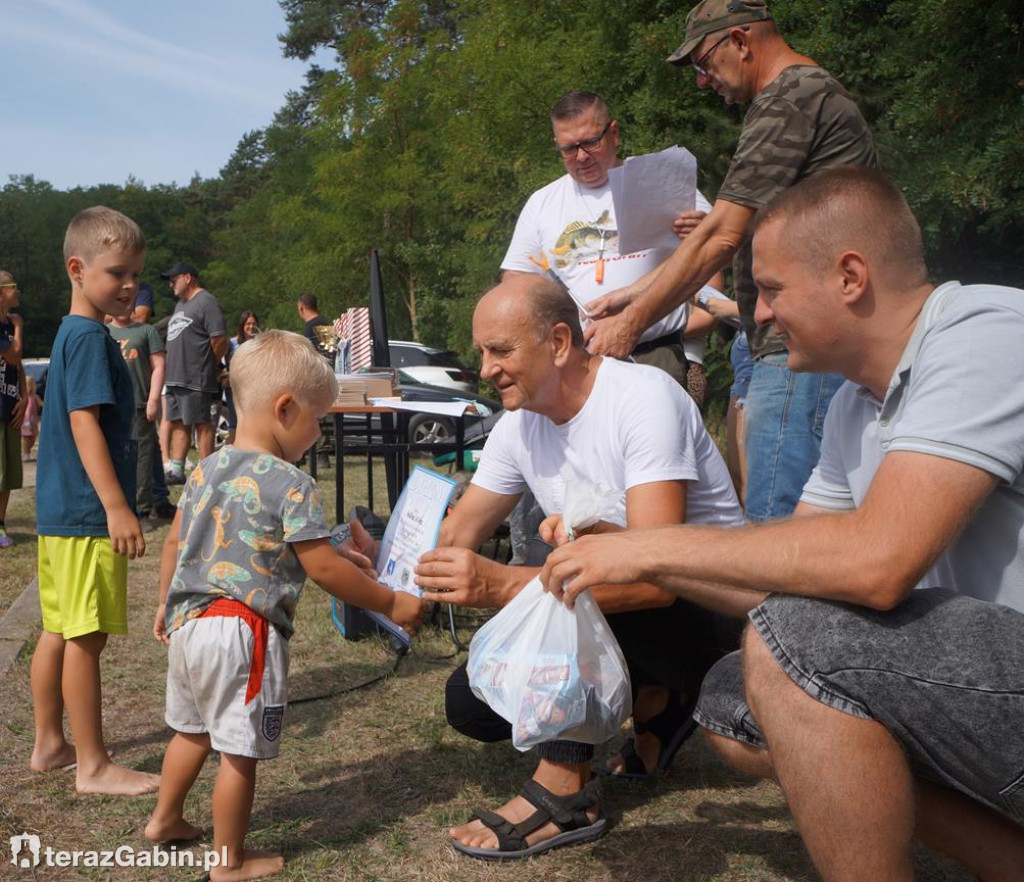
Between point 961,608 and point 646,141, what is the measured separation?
12.9m

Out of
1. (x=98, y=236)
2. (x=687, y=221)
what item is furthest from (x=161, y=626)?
(x=687, y=221)

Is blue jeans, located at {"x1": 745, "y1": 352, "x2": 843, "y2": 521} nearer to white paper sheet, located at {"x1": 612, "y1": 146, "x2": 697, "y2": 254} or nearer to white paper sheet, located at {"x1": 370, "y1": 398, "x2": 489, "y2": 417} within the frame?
white paper sheet, located at {"x1": 612, "y1": 146, "x2": 697, "y2": 254}

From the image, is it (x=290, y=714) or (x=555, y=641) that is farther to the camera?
(x=290, y=714)

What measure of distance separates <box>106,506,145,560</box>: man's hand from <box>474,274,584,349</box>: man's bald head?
4.20ft

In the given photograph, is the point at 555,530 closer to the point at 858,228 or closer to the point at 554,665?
the point at 554,665

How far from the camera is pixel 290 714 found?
4047 millimetres

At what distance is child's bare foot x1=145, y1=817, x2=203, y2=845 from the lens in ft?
9.19

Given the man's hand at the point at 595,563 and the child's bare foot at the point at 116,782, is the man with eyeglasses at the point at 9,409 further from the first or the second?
the man's hand at the point at 595,563

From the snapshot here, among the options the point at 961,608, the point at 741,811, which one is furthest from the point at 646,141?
the point at 961,608

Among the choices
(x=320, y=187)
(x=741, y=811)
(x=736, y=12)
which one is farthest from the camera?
(x=320, y=187)

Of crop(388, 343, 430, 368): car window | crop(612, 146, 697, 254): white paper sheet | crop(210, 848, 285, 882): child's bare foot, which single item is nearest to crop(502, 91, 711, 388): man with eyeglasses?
crop(612, 146, 697, 254): white paper sheet

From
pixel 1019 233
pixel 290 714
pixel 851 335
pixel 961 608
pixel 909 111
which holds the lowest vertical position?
pixel 290 714

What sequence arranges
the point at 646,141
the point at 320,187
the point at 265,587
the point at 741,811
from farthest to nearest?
1. the point at 320,187
2. the point at 646,141
3. the point at 741,811
4. the point at 265,587

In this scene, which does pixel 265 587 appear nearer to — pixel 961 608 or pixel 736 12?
pixel 961 608
